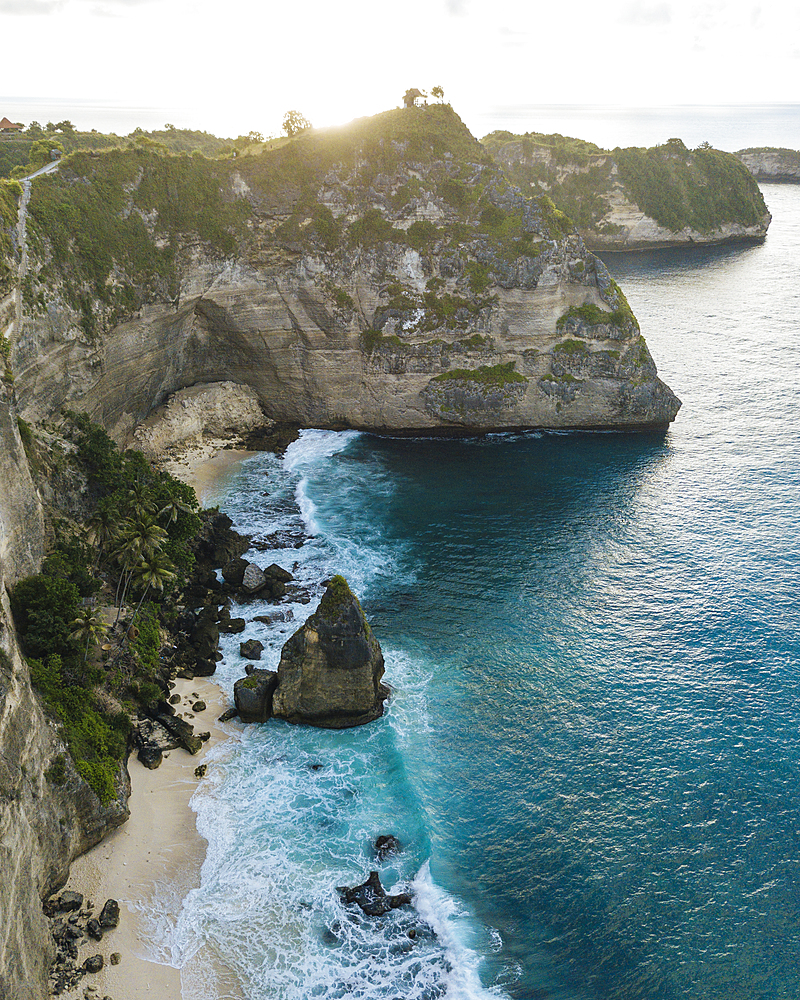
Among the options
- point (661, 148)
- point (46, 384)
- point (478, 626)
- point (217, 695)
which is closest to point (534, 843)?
point (478, 626)

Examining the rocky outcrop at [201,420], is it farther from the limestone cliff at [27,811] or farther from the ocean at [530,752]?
the limestone cliff at [27,811]

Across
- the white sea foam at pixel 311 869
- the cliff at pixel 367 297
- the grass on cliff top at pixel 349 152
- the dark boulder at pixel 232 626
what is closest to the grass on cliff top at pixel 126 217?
the cliff at pixel 367 297

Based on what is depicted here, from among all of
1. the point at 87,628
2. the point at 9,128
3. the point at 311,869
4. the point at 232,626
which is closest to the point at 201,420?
the point at 232,626

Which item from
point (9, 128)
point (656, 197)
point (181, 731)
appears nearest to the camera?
point (181, 731)

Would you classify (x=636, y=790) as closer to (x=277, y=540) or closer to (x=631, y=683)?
(x=631, y=683)

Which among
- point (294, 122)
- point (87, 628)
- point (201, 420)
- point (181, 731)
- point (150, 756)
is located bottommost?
point (150, 756)

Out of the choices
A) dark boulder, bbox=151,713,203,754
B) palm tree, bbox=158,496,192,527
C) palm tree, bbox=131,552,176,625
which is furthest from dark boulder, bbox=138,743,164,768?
palm tree, bbox=158,496,192,527

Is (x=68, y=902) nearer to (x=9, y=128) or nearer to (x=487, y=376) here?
(x=487, y=376)
